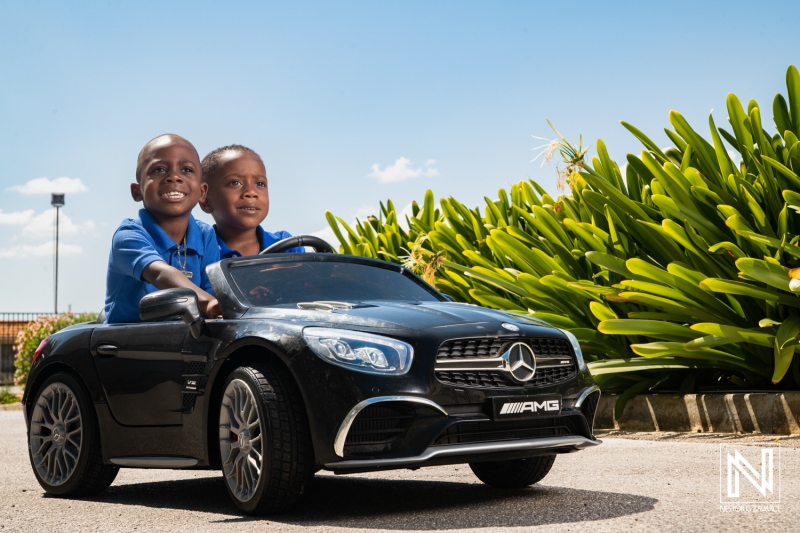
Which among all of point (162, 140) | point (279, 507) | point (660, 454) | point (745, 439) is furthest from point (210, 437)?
point (745, 439)

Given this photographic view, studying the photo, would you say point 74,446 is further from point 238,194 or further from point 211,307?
point 238,194

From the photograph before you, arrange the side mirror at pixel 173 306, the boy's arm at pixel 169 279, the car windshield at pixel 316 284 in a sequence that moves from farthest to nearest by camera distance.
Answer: the boy's arm at pixel 169 279 < the car windshield at pixel 316 284 < the side mirror at pixel 173 306

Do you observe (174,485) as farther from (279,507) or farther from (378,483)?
(279,507)

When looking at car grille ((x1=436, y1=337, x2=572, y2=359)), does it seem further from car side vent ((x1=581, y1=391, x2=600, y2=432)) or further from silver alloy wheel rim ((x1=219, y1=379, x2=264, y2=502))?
silver alloy wheel rim ((x1=219, y1=379, x2=264, y2=502))

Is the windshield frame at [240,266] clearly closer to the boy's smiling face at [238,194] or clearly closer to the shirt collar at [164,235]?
the shirt collar at [164,235]

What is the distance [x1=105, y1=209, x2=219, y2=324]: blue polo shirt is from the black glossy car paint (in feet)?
0.71

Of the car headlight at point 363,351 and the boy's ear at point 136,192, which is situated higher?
the boy's ear at point 136,192

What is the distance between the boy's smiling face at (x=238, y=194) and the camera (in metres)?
6.61

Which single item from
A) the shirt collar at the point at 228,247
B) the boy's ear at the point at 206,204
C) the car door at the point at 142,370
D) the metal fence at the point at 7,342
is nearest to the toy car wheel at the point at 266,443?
the car door at the point at 142,370

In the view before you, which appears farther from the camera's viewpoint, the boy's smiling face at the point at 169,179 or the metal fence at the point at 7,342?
the metal fence at the point at 7,342

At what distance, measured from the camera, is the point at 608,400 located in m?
9.05

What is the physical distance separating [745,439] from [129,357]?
4715 millimetres

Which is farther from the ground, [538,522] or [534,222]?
[534,222]

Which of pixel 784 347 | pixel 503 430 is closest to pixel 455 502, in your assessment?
pixel 503 430
